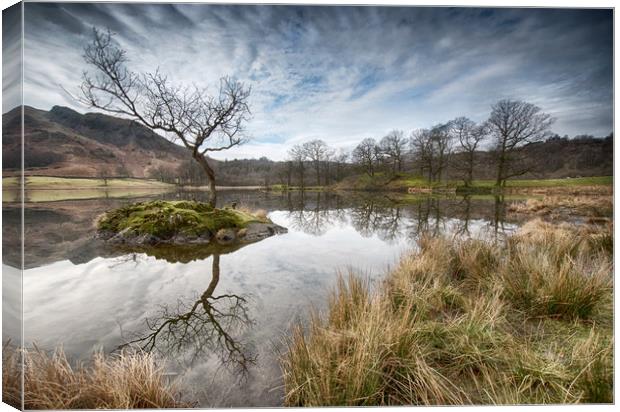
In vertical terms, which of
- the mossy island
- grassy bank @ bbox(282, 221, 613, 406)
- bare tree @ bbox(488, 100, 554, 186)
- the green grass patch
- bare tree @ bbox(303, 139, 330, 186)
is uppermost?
bare tree @ bbox(303, 139, 330, 186)

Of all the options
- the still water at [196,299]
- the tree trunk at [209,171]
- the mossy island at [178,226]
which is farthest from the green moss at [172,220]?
the still water at [196,299]

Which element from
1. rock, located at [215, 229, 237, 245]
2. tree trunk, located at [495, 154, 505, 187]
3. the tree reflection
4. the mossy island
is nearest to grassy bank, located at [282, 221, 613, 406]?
the tree reflection

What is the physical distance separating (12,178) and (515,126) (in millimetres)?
6391

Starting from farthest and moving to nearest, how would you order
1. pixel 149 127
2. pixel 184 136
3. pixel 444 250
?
1. pixel 184 136
2. pixel 149 127
3. pixel 444 250

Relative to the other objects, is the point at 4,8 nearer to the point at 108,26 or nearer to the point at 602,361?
the point at 108,26

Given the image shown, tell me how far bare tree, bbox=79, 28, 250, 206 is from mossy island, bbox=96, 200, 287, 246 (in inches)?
63.2

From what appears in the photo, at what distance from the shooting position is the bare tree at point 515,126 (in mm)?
3604

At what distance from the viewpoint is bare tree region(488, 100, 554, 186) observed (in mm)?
3604

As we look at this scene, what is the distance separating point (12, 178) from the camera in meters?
2.06

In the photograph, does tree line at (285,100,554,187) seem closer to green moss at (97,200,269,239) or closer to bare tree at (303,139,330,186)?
bare tree at (303,139,330,186)

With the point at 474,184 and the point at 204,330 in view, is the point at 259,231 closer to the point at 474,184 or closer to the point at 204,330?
the point at 204,330

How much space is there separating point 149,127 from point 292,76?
3.38 meters

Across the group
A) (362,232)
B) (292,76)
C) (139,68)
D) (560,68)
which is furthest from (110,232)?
(560,68)

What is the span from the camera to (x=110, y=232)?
633 cm
